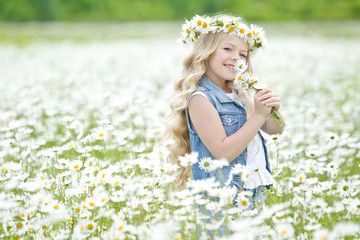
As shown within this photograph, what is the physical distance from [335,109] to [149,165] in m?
3.97

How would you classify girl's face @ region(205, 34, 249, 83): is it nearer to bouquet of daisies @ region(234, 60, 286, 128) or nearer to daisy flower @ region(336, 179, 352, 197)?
bouquet of daisies @ region(234, 60, 286, 128)

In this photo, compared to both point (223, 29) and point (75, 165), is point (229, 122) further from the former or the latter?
point (75, 165)

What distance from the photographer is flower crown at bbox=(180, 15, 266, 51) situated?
2689 mm

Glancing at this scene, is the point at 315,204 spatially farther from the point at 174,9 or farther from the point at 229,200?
the point at 174,9

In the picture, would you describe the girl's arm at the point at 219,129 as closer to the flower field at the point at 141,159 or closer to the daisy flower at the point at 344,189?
the flower field at the point at 141,159

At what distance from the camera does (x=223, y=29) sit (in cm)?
270

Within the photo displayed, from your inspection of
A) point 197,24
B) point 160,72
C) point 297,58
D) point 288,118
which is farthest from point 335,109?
point 297,58

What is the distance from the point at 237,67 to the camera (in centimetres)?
248

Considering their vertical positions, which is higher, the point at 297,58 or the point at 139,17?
the point at 139,17

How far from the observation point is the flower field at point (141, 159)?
1974 millimetres

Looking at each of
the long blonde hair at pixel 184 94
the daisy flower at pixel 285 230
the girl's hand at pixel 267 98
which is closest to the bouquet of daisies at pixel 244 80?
the girl's hand at pixel 267 98

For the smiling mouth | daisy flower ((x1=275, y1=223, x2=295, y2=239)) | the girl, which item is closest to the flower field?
daisy flower ((x1=275, y1=223, x2=295, y2=239))

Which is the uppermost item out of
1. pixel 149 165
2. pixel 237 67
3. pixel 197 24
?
pixel 197 24

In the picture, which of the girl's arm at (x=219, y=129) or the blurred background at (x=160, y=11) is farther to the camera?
the blurred background at (x=160, y=11)
